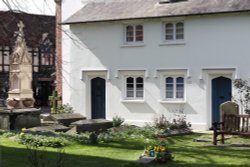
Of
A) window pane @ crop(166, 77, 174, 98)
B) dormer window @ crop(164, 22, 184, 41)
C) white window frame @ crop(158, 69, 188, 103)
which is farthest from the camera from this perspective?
window pane @ crop(166, 77, 174, 98)

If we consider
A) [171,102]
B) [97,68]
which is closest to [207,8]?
[171,102]

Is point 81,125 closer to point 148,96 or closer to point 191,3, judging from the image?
point 148,96

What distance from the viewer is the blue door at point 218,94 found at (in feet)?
73.2

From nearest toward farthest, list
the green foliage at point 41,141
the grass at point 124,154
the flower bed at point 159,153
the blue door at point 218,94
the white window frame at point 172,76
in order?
the flower bed at point 159,153 → the grass at point 124,154 → the green foliage at point 41,141 → the blue door at point 218,94 → the white window frame at point 172,76

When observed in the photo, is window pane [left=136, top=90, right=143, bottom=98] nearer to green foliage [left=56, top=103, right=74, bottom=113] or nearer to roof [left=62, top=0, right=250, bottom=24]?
roof [left=62, top=0, right=250, bottom=24]

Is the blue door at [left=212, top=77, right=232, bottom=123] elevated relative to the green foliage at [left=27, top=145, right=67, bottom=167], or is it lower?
elevated

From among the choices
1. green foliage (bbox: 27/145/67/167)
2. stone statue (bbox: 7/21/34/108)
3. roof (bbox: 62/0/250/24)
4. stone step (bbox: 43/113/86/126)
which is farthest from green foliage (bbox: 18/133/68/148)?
stone statue (bbox: 7/21/34/108)

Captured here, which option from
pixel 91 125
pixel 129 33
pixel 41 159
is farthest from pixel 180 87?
pixel 41 159

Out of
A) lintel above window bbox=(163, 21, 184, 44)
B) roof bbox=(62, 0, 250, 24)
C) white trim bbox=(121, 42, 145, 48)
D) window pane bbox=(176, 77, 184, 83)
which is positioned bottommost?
window pane bbox=(176, 77, 184, 83)

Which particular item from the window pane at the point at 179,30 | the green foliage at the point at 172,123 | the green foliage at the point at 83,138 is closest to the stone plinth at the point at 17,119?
the green foliage at the point at 83,138

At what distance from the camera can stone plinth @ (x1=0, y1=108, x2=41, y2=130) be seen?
69.7ft

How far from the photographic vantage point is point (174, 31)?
23.3 m

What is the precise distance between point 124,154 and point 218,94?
8.62 meters

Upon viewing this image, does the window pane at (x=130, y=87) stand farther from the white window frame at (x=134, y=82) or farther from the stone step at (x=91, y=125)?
the stone step at (x=91, y=125)
